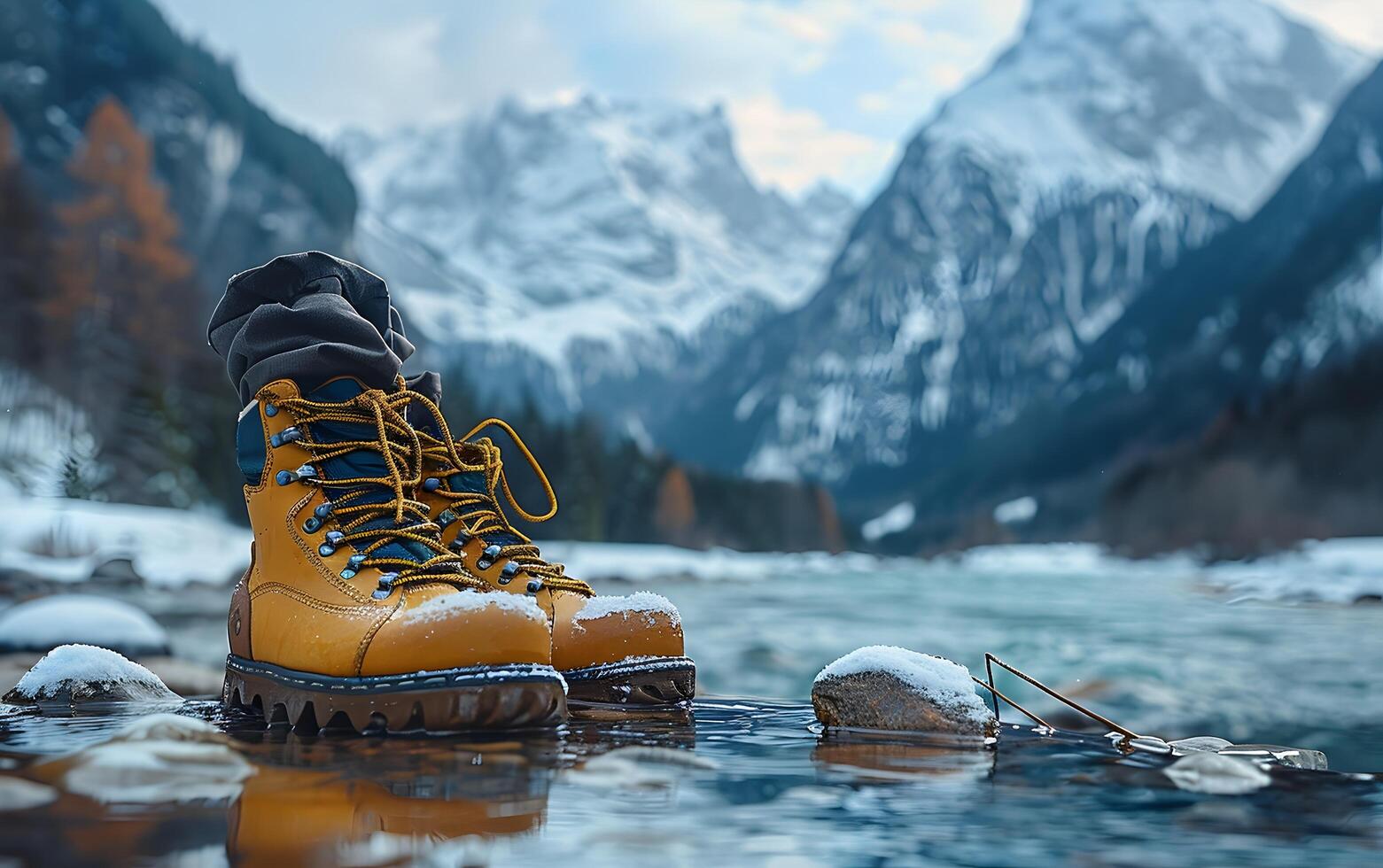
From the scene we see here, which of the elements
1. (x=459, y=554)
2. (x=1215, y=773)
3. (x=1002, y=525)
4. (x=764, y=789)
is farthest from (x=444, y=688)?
(x=1002, y=525)

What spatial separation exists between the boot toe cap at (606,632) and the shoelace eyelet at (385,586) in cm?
62

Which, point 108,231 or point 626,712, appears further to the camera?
A: point 108,231

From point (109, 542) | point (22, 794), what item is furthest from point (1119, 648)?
point (109, 542)

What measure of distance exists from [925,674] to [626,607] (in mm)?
836

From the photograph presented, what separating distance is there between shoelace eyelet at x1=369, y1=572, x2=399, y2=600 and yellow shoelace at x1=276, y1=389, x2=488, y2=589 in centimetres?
1

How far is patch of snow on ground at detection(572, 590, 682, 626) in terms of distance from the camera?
3070mm

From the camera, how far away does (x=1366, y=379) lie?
74812 millimetres

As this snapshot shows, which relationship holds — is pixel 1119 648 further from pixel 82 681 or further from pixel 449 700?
pixel 449 700

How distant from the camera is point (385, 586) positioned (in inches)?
101

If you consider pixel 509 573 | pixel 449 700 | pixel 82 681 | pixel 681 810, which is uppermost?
pixel 509 573

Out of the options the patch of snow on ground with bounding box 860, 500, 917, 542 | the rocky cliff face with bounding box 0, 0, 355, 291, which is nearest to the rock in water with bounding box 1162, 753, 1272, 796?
the rocky cliff face with bounding box 0, 0, 355, 291

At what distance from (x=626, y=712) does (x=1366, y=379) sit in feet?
280

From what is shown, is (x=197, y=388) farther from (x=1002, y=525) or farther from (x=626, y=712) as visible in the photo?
(x=1002, y=525)

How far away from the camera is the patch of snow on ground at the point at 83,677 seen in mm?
3254
